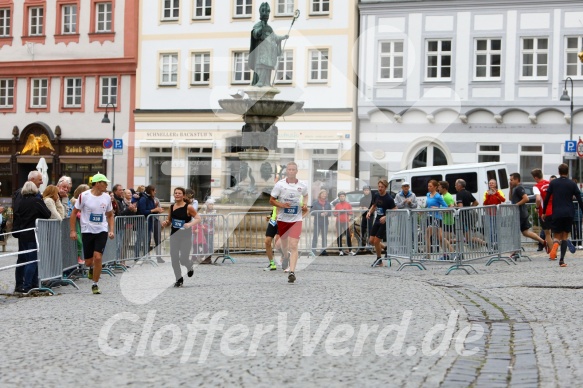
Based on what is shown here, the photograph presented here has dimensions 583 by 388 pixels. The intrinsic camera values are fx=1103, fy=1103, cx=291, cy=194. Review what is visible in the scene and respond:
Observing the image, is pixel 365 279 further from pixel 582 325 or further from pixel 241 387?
pixel 241 387

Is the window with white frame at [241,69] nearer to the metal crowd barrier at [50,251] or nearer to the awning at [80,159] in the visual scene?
the awning at [80,159]

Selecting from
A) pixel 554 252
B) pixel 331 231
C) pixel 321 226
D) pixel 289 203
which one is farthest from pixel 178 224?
pixel 331 231

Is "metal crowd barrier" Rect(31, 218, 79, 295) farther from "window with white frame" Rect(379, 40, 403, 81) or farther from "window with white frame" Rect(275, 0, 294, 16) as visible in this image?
"window with white frame" Rect(275, 0, 294, 16)

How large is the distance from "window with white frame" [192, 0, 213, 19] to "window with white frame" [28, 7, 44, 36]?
855 cm

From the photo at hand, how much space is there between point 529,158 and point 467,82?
4044mm

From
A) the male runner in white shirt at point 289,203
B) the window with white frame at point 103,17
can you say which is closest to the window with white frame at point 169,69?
the window with white frame at point 103,17

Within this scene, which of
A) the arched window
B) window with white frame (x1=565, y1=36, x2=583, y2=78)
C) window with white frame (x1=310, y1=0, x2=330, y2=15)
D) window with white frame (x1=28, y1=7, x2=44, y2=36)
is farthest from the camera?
window with white frame (x1=28, y1=7, x2=44, y2=36)

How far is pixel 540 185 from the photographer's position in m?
23.6

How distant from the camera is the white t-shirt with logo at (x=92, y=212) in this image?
1595 cm

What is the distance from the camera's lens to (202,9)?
1987 inches

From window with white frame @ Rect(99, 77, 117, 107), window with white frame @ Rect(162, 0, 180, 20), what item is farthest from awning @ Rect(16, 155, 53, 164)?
window with white frame @ Rect(162, 0, 180, 20)

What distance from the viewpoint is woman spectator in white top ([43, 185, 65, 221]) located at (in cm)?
1720

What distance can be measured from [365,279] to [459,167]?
1778 centimetres

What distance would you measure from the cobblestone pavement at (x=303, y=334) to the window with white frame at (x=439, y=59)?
98.8 ft
